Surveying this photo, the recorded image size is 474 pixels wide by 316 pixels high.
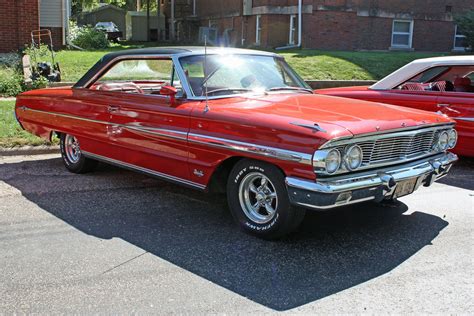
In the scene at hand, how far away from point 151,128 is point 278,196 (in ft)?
5.46

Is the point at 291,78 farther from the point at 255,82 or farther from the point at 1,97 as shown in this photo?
the point at 1,97

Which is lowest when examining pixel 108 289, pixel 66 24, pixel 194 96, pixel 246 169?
pixel 108 289

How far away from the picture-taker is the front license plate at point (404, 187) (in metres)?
4.26

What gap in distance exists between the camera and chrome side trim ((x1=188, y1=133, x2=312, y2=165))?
390 cm

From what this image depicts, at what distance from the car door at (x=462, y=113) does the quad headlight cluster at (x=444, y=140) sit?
6.41 feet

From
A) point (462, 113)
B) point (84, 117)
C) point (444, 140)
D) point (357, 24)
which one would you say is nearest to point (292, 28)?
point (357, 24)

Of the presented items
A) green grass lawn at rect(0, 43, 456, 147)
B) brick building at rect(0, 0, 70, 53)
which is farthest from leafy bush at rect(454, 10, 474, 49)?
brick building at rect(0, 0, 70, 53)

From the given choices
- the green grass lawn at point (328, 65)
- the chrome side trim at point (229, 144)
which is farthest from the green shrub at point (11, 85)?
the chrome side trim at point (229, 144)

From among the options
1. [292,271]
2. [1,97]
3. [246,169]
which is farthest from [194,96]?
[1,97]

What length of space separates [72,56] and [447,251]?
13423mm

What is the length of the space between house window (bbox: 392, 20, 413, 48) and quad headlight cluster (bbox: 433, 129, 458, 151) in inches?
737

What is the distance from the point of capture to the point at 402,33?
22.7 meters

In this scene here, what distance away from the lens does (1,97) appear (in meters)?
11.1

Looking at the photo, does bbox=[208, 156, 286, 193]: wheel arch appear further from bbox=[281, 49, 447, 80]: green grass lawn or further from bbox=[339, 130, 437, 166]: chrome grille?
bbox=[281, 49, 447, 80]: green grass lawn
